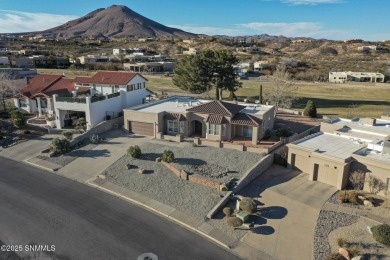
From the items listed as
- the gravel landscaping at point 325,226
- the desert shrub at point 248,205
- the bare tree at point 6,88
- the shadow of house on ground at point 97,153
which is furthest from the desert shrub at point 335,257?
the bare tree at point 6,88

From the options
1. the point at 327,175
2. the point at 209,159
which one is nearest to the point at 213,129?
the point at 209,159

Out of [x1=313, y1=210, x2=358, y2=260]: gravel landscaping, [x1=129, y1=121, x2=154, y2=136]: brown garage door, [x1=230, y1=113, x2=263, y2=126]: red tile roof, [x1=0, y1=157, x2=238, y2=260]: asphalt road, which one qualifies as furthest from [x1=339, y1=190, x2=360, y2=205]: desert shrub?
[x1=129, y1=121, x2=154, y2=136]: brown garage door

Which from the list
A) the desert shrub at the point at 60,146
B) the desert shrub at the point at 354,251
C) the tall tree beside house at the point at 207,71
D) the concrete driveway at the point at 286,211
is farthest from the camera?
the tall tree beside house at the point at 207,71

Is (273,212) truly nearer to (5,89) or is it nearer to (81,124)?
(81,124)

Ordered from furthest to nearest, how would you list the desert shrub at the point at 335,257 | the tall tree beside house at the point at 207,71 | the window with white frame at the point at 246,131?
the tall tree beside house at the point at 207,71 → the window with white frame at the point at 246,131 → the desert shrub at the point at 335,257

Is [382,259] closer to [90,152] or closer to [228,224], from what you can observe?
[228,224]

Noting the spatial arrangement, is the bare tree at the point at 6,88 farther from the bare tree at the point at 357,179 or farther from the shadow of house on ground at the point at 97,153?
the bare tree at the point at 357,179

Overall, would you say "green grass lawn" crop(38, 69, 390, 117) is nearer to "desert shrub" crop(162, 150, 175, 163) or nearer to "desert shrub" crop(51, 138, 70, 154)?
"desert shrub" crop(162, 150, 175, 163)

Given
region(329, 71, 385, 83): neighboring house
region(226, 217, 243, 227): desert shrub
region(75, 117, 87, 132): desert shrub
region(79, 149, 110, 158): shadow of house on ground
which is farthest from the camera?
region(329, 71, 385, 83): neighboring house
